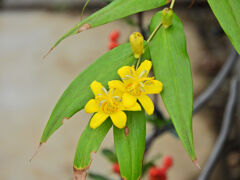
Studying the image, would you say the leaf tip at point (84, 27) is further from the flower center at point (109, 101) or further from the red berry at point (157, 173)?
the red berry at point (157, 173)

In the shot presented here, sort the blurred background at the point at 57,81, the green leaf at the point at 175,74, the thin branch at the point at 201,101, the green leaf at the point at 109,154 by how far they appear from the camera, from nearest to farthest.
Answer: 1. the green leaf at the point at 175,74
2. the thin branch at the point at 201,101
3. the green leaf at the point at 109,154
4. the blurred background at the point at 57,81

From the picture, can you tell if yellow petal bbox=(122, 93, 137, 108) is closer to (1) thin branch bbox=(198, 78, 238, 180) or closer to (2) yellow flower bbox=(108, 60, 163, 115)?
(2) yellow flower bbox=(108, 60, 163, 115)

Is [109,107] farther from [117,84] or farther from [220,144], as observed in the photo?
[220,144]

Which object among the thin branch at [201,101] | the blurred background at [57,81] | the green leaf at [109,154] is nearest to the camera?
the thin branch at [201,101]

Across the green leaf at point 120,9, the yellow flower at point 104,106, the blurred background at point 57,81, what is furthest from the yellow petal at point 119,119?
the blurred background at point 57,81

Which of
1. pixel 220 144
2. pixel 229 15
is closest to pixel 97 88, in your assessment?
pixel 229 15

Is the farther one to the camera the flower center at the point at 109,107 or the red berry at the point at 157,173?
the red berry at the point at 157,173

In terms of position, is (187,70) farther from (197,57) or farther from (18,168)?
(197,57)
